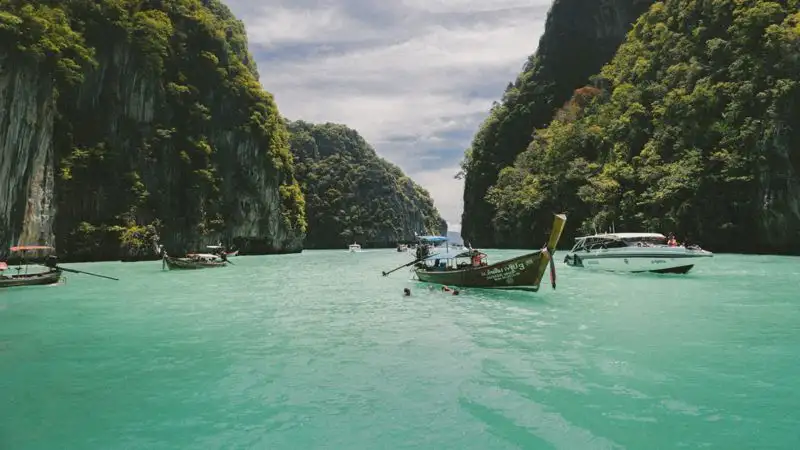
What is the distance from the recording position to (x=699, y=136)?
4216cm

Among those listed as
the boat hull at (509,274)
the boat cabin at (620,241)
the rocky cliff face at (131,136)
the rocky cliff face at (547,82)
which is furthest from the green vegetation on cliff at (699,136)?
the rocky cliff face at (131,136)

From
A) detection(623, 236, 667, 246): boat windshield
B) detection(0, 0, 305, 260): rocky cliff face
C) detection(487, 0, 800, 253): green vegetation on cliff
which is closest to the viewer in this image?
detection(623, 236, 667, 246): boat windshield

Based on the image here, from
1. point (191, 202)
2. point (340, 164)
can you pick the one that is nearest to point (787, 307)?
point (191, 202)

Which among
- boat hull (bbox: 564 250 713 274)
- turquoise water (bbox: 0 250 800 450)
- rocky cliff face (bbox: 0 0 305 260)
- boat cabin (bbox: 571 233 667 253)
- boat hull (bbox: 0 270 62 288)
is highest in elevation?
rocky cliff face (bbox: 0 0 305 260)

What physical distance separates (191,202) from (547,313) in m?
47.9

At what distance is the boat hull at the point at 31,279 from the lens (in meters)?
21.9

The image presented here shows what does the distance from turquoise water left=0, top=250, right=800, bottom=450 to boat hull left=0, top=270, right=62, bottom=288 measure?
25.1 feet

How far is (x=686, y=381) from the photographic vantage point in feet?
24.1

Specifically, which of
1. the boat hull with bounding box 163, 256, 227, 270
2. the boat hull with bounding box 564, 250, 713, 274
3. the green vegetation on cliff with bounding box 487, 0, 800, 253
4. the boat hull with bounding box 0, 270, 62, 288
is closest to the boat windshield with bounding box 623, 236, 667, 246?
the boat hull with bounding box 564, 250, 713, 274

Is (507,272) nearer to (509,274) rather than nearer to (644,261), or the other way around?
(509,274)

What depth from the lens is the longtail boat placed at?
34.1 m

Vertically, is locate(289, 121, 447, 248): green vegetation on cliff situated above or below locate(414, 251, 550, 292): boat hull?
above

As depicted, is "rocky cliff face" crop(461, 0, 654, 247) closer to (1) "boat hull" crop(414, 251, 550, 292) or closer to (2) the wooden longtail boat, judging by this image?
(2) the wooden longtail boat

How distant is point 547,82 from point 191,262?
5995 centimetres
